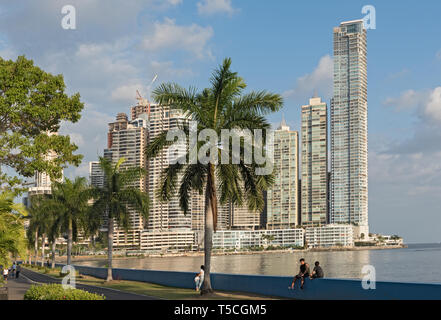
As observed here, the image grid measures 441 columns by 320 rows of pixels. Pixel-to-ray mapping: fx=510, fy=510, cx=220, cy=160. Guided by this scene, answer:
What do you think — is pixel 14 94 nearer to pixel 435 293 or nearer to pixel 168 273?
pixel 168 273

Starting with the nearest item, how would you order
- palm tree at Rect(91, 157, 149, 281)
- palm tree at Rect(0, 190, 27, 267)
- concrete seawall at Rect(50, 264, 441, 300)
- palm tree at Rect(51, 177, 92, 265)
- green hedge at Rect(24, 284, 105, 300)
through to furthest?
green hedge at Rect(24, 284, 105, 300) → concrete seawall at Rect(50, 264, 441, 300) → palm tree at Rect(0, 190, 27, 267) → palm tree at Rect(91, 157, 149, 281) → palm tree at Rect(51, 177, 92, 265)

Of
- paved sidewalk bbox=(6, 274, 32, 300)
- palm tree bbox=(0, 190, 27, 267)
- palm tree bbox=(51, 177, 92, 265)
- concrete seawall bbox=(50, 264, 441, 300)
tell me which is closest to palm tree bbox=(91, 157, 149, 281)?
concrete seawall bbox=(50, 264, 441, 300)

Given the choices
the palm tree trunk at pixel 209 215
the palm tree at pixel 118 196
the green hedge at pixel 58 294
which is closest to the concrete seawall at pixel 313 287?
the palm tree trunk at pixel 209 215

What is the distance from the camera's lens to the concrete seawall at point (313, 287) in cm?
1810

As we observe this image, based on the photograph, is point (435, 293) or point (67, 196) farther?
point (67, 196)

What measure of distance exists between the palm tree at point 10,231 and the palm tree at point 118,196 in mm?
20314

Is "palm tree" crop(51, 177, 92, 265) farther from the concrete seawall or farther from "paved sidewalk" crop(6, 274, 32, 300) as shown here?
the concrete seawall

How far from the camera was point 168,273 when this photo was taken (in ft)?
113

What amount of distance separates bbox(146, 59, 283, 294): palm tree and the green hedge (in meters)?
10.5

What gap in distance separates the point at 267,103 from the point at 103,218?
2154 centimetres

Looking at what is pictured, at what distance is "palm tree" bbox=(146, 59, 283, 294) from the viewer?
83.5 ft

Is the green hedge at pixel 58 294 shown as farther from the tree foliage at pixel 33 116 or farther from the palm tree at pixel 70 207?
the palm tree at pixel 70 207

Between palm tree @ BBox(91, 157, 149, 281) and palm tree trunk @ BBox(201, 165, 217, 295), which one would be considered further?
palm tree @ BBox(91, 157, 149, 281)
